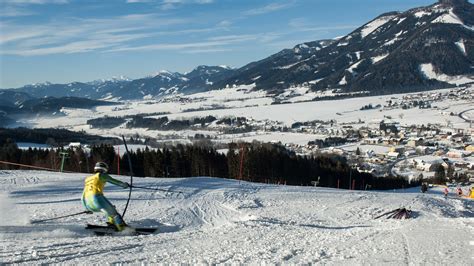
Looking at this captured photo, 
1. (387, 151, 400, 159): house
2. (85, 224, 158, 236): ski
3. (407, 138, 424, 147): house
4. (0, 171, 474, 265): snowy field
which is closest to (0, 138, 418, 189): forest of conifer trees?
(0, 171, 474, 265): snowy field

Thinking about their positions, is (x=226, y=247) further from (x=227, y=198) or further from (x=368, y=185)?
(x=368, y=185)

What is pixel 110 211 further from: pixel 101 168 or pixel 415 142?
pixel 415 142

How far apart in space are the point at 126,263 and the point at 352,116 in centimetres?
17795

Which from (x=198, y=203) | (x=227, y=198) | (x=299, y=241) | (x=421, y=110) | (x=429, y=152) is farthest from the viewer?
(x=421, y=110)

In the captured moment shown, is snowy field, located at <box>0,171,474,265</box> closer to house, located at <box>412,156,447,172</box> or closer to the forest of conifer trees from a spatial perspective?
the forest of conifer trees

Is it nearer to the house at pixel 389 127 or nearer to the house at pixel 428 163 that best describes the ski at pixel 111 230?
the house at pixel 428 163

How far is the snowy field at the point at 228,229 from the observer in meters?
9.70

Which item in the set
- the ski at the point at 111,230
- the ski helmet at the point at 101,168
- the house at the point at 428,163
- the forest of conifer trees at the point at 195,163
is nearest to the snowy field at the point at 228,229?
the ski at the point at 111,230

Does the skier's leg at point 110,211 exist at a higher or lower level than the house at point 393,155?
higher

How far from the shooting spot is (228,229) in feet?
42.4

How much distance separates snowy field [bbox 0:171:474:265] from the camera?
382 inches

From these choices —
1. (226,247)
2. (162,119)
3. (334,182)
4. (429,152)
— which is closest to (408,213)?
(226,247)

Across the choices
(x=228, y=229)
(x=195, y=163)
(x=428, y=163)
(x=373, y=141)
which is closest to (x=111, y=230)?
(x=228, y=229)

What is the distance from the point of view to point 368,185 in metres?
62.4
